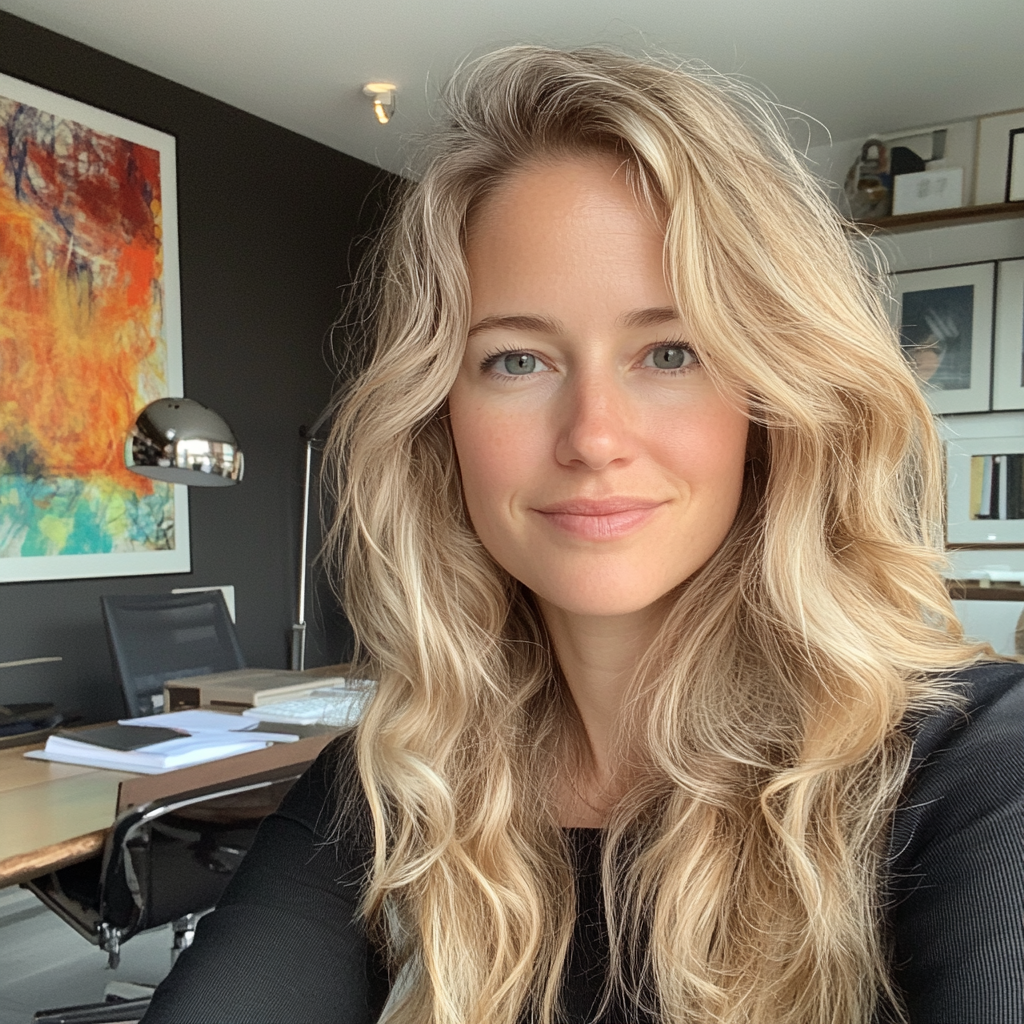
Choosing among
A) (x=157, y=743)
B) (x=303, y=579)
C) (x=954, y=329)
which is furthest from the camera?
(x=954, y=329)

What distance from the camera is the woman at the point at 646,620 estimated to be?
37.0 inches

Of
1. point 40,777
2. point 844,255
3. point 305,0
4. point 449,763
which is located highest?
point 305,0

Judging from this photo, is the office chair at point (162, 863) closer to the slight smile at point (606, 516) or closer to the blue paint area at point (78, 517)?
the slight smile at point (606, 516)

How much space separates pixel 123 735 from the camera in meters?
2.31

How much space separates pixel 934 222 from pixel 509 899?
4.52 metres

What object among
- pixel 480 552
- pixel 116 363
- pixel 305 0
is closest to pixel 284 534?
pixel 116 363

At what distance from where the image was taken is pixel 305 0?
3547 mm

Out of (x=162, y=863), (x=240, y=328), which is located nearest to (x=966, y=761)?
(x=162, y=863)

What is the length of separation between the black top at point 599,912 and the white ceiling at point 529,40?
3.03 m

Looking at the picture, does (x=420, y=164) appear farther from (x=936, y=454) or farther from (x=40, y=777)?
(x=40, y=777)

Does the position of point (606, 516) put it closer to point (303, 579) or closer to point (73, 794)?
point (73, 794)

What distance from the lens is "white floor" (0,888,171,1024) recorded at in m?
2.88

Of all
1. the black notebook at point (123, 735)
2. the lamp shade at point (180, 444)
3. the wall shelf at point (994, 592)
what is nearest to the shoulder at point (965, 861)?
the black notebook at point (123, 735)

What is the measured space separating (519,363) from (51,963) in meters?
2.98
